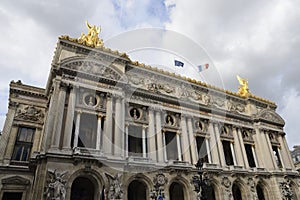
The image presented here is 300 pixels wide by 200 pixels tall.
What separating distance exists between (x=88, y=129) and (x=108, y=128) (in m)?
2.56

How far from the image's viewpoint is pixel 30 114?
76.7 feet

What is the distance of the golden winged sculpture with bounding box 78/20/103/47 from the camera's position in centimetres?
2398

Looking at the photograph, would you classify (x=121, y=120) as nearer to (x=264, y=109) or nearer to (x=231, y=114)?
(x=231, y=114)

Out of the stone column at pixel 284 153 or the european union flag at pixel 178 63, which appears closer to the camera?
the european union flag at pixel 178 63

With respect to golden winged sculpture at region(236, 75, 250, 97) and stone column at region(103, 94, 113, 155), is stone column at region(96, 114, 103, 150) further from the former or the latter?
golden winged sculpture at region(236, 75, 250, 97)

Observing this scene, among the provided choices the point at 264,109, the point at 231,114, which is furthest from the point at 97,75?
the point at 264,109

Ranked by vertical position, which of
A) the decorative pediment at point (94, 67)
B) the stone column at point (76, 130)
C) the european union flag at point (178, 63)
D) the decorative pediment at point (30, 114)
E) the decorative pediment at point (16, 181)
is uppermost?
the european union flag at point (178, 63)

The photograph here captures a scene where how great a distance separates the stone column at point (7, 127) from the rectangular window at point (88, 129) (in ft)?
22.9

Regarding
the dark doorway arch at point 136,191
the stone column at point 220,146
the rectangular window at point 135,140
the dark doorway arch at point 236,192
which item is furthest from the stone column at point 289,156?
the rectangular window at point 135,140

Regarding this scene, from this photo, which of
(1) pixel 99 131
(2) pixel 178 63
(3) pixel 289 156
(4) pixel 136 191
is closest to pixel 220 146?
(2) pixel 178 63

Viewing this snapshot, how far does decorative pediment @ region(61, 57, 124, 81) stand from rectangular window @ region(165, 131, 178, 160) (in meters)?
8.49

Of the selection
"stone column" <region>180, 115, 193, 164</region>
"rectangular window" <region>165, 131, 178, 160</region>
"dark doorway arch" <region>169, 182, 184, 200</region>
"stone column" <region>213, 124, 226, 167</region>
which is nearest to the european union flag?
"stone column" <region>180, 115, 193, 164</region>

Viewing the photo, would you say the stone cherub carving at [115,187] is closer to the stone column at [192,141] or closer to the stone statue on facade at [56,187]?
the stone statue on facade at [56,187]

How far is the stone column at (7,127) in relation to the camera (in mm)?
20984
